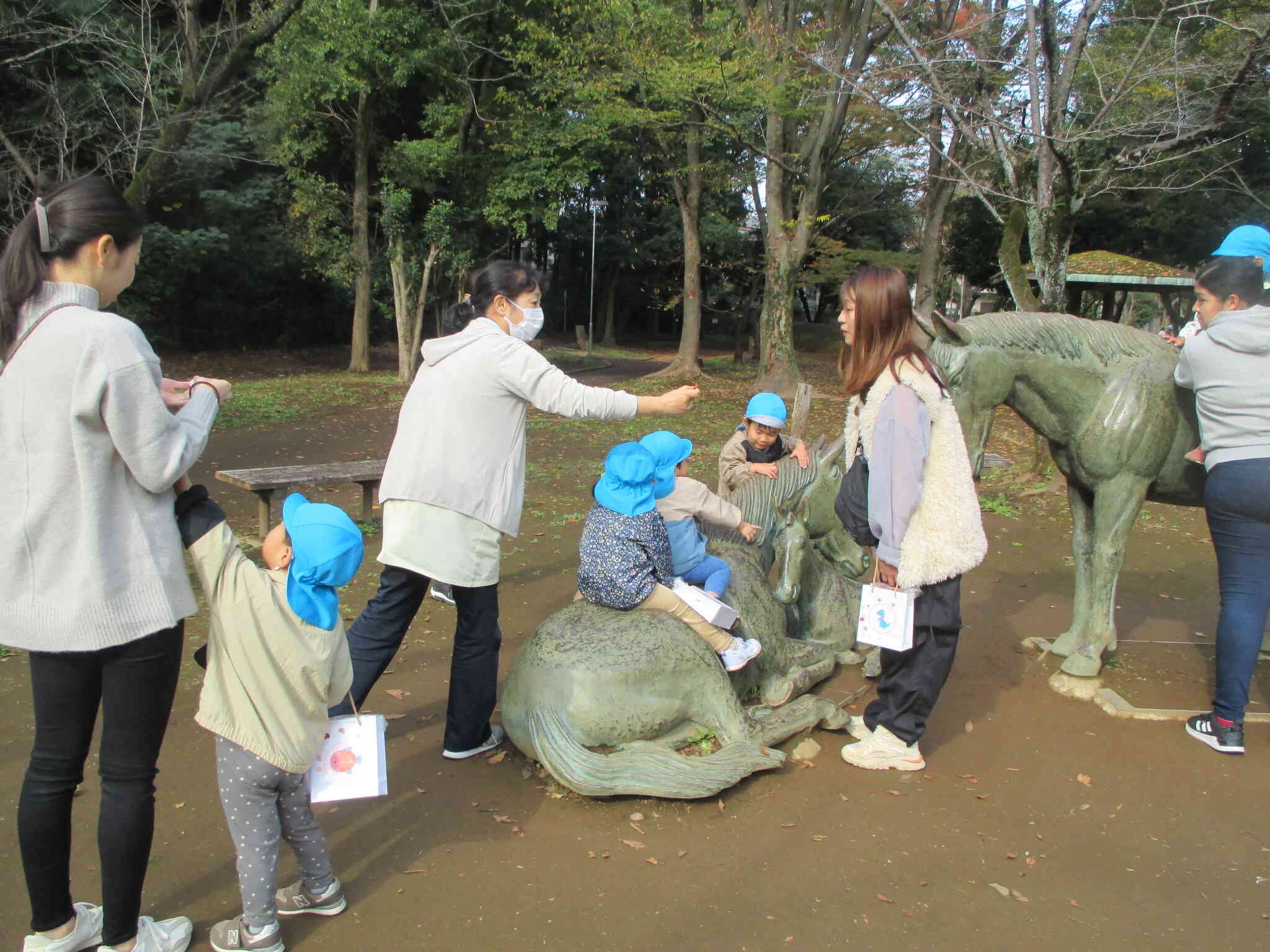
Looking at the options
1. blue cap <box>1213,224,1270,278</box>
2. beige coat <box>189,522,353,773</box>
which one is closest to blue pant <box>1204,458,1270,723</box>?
blue cap <box>1213,224,1270,278</box>

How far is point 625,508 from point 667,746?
2.83 feet

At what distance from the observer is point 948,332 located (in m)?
3.64

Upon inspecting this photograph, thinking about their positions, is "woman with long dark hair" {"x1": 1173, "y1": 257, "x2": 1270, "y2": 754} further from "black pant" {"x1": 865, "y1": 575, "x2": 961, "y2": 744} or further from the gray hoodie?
"black pant" {"x1": 865, "y1": 575, "x2": 961, "y2": 744}

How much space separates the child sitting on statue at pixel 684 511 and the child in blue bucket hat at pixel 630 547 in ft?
A: 0.37

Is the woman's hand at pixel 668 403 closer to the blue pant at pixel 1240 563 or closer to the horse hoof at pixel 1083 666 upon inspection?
the blue pant at pixel 1240 563

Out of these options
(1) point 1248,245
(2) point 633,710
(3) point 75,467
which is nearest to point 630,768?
(2) point 633,710

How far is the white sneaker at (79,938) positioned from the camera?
86.8 inches

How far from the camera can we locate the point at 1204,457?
3.64 meters

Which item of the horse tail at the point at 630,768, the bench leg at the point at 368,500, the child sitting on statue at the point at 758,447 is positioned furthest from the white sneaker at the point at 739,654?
the bench leg at the point at 368,500

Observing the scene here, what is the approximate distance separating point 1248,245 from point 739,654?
2.65 metres

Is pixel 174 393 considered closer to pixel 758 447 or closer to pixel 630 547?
pixel 630 547

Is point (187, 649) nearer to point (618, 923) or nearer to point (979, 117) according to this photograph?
point (618, 923)

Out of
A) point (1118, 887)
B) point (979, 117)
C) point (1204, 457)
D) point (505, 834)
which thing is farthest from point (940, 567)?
point (979, 117)

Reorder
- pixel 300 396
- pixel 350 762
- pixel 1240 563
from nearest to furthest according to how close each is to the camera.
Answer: pixel 350 762 → pixel 1240 563 → pixel 300 396
